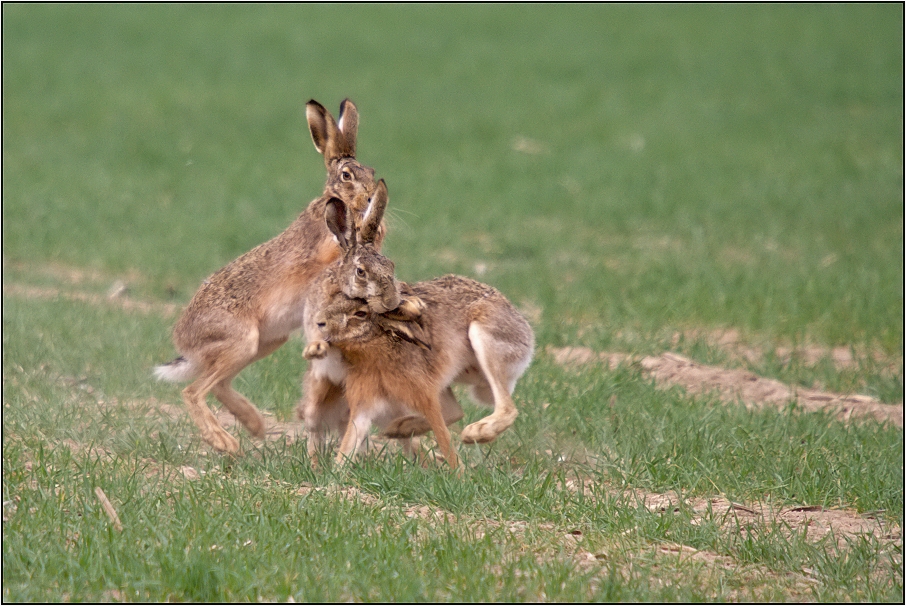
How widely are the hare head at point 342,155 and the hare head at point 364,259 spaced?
353mm

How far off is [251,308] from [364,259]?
0.87 metres

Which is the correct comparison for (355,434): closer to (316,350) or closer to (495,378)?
(316,350)

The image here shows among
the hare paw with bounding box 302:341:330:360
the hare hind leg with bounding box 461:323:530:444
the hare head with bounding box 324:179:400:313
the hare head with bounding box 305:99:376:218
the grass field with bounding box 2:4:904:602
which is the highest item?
the hare head with bounding box 305:99:376:218

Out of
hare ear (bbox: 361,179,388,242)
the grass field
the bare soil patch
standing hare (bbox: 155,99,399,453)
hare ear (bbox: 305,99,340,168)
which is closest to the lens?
the grass field

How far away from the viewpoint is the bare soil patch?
730cm

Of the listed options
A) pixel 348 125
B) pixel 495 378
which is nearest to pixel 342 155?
pixel 348 125

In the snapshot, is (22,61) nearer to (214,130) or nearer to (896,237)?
(214,130)

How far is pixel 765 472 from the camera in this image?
573 cm

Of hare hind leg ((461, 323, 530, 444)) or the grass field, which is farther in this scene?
hare hind leg ((461, 323, 530, 444))

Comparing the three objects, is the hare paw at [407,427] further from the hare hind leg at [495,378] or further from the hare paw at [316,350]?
the hare paw at [316,350]

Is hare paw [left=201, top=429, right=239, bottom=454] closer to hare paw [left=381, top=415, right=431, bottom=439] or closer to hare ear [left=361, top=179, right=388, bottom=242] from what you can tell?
hare paw [left=381, top=415, right=431, bottom=439]

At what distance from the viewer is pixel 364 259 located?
543cm

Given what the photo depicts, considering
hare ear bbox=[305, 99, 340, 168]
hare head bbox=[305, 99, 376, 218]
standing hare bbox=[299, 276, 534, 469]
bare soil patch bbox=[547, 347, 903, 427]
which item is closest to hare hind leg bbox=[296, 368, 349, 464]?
standing hare bbox=[299, 276, 534, 469]

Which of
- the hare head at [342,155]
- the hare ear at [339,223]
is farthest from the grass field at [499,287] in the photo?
the hare head at [342,155]
